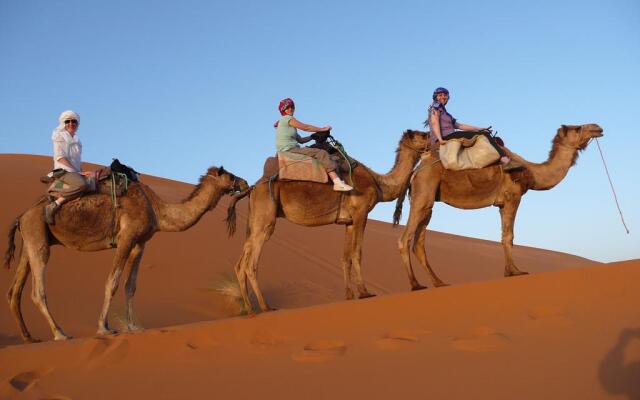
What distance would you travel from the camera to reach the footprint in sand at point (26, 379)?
21.4 ft

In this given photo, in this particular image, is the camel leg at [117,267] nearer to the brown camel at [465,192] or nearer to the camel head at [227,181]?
the camel head at [227,181]

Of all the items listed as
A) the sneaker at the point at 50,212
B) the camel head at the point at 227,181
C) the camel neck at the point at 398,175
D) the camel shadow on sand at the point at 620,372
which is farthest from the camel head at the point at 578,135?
the sneaker at the point at 50,212

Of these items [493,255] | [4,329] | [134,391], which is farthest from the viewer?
[493,255]

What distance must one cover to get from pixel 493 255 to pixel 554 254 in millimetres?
8739

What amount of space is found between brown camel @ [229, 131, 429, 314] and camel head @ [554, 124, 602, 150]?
238cm

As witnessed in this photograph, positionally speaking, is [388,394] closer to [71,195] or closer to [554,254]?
[71,195]

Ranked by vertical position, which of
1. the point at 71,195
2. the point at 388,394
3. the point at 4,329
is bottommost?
the point at 4,329

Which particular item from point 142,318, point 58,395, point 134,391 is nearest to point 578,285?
point 134,391

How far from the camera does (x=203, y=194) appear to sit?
10.9m

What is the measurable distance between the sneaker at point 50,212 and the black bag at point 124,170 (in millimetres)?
997

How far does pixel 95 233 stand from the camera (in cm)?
988

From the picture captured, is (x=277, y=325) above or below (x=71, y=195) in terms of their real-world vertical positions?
below

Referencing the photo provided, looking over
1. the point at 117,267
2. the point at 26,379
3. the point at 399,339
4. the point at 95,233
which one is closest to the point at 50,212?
the point at 95,233

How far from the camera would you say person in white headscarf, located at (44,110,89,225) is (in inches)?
376
